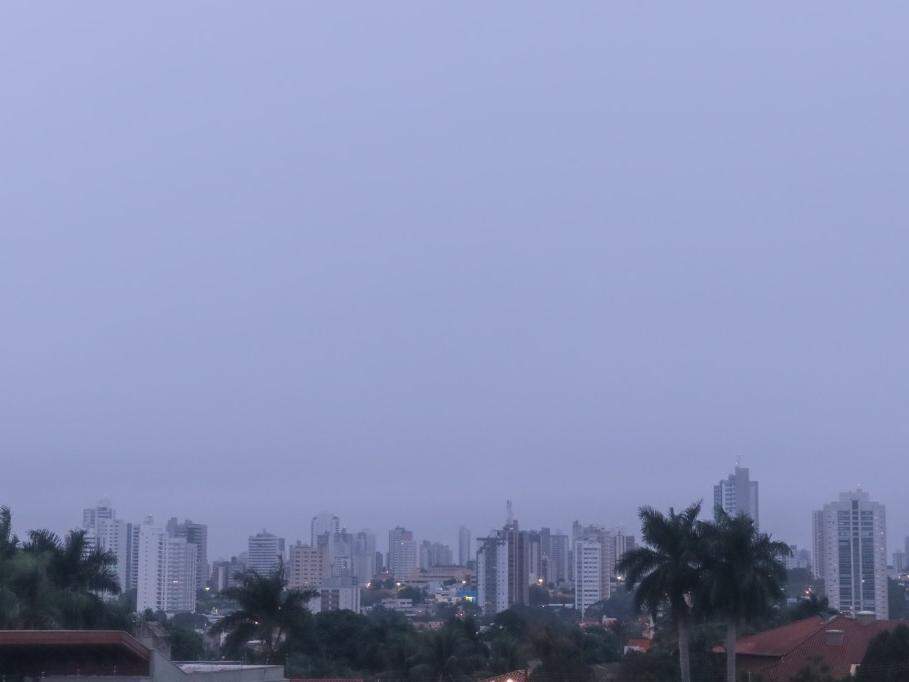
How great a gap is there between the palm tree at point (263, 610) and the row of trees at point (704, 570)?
47.6 feet

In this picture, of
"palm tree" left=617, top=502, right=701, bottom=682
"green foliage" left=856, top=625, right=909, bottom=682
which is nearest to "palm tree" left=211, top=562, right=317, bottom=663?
"palm tree" left=617, top=502, right=701, bottom=682

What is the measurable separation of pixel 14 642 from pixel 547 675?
40488 mm

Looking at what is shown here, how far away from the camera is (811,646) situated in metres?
61.4

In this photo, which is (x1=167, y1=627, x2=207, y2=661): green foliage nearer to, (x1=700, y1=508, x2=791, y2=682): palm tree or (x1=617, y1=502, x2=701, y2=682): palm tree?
(x1=617, y1=502, x2=701, y2=682): palm tree

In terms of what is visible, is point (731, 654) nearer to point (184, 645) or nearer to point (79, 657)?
point (79, 657)

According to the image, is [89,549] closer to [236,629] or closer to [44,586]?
[236,629]

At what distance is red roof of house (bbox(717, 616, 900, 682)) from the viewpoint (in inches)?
2322

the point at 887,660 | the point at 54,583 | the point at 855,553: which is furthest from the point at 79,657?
the point at 855,553

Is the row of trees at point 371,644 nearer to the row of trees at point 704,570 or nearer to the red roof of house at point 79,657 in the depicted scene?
the row of trees at point 704,570

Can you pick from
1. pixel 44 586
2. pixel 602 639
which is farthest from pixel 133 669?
pixel 602 639

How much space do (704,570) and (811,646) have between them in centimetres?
970

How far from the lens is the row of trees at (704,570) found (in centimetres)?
5381

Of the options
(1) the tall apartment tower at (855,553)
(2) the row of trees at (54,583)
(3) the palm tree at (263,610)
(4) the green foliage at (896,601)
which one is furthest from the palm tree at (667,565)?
(1) the tall apartment tower at (855,553)

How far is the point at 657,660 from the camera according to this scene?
Answer: 6212 centimetres
